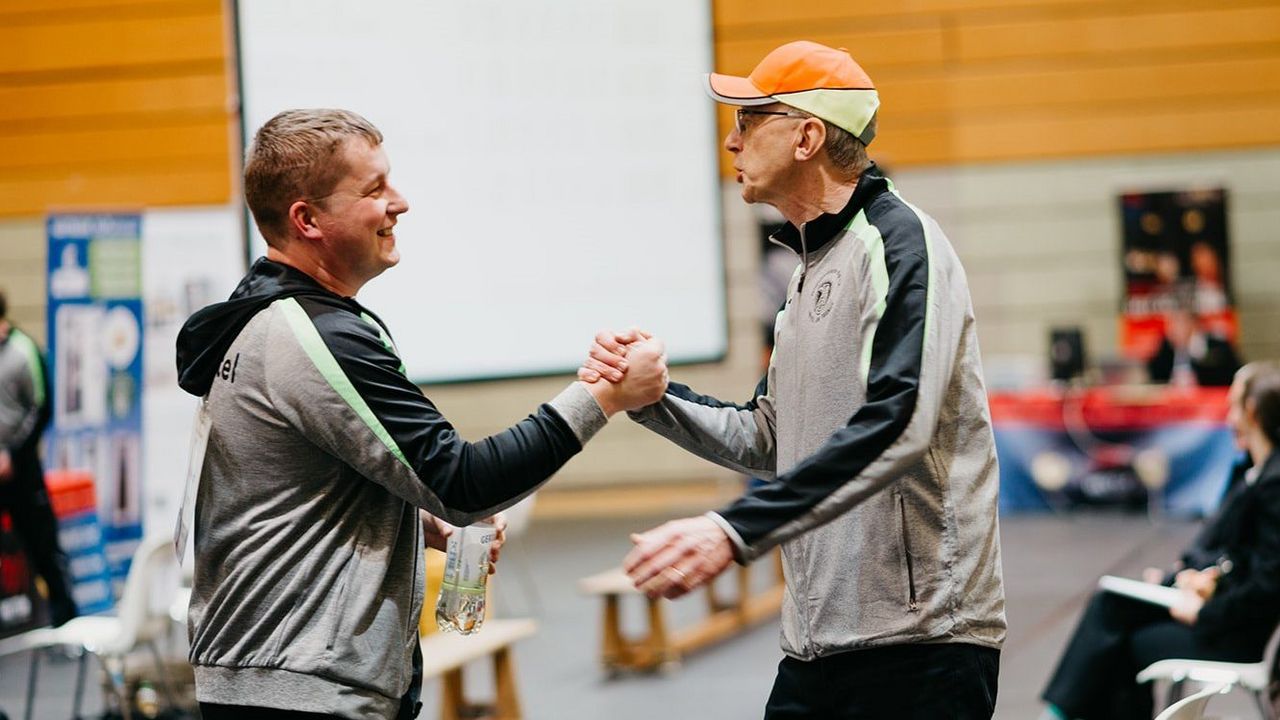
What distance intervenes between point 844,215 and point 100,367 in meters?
5.31

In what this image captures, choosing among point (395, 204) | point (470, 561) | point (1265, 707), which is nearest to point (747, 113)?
point (395, 204)

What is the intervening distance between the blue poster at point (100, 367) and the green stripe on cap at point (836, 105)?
5233 mm

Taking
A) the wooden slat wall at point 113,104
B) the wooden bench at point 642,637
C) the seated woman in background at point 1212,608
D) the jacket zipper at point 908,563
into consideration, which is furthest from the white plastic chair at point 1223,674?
the wooden slat wall at point 113,104

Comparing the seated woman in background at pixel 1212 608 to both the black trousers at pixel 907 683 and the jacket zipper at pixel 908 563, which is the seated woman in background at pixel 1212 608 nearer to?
the black trousers at pixel 907 683

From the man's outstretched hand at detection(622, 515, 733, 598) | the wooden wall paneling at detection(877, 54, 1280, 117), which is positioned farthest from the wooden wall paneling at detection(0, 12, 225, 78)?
the man's outstretched hand at detection(622, 515, 733, 598)

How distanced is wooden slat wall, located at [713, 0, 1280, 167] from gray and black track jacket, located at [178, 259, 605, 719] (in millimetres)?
8395

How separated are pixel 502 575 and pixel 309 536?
593 centimetres

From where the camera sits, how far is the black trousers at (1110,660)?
4156 millimetres

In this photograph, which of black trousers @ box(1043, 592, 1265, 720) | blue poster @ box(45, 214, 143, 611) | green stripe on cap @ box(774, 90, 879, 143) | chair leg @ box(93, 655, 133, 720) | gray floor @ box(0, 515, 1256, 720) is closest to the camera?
green stripe on cap @ box(774, 90, 879, 143)

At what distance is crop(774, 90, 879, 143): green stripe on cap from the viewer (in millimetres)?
2141

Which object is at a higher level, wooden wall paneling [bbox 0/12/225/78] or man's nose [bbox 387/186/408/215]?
wooden wall paneling [bbox 0/12/225/78]

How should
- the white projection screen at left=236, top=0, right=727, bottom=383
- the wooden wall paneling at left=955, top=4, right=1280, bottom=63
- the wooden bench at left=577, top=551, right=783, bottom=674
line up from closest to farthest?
the white projection screen at left=236, top=0, right=727, bottom=383 < the wooden bench at left=577, top=551, right=783, bottom=674 < the wooden wall paneling at left=955, top=4, right=1280, bottom=63

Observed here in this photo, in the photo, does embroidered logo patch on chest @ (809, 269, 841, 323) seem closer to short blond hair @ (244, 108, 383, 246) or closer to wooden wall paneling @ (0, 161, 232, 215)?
short blond hair @ (244, 108, 383, 246)

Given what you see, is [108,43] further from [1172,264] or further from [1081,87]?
[1172,264]
